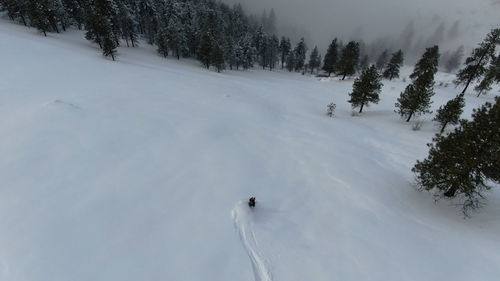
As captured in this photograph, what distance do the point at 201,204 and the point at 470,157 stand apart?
1123 cm

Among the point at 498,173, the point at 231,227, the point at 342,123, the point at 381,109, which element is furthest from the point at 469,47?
the point at 231,227

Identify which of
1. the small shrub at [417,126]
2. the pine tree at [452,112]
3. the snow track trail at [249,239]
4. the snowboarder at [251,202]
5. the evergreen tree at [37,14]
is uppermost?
the evergreen tree at [37,14]

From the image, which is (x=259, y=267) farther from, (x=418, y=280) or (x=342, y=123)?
(x=342, y=123)

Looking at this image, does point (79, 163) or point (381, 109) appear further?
point (381, 109)

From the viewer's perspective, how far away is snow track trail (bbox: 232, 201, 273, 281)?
6887 mm

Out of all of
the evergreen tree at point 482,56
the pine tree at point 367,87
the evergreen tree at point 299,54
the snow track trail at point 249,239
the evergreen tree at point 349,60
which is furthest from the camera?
the evergreen tree at point 299,54

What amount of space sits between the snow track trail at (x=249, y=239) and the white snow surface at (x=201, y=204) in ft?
0.14

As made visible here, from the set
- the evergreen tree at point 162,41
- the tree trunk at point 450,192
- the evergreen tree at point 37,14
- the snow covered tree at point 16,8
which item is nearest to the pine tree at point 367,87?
the tree trunk at point 450,192

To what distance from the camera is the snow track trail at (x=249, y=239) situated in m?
6.89

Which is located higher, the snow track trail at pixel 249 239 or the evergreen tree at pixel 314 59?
the evergreen tree at pixel 314 59

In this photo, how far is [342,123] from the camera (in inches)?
854

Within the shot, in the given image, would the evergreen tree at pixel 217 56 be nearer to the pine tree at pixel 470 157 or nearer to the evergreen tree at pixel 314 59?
the evergreen tree at pixel 314 59

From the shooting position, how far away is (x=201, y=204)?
29.3ft

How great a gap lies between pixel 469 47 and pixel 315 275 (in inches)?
7590
